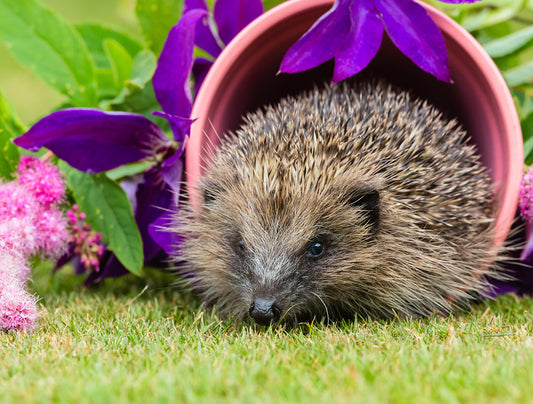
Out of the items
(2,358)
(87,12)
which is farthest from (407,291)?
(87,12)

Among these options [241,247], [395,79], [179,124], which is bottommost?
[241,247]

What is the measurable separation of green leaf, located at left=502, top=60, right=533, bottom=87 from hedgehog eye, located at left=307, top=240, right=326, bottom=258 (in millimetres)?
1309

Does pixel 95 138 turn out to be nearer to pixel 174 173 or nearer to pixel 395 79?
pixel 174 173

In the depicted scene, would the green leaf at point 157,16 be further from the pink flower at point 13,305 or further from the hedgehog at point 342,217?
the pink flower at point 13,305

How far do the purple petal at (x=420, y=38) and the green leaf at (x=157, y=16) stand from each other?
1.06m

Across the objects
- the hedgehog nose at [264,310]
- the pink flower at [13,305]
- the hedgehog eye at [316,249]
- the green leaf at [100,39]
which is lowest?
the pink flower at [13,305]

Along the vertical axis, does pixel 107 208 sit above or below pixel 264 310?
above

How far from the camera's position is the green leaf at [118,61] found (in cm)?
259

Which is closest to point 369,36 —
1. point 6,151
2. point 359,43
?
point 359,43

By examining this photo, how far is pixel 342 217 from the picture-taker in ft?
6.52

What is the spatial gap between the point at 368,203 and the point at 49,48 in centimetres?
149

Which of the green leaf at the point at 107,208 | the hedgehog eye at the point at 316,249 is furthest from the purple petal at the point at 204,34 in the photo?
the hedgehog eye at the point at 316,249

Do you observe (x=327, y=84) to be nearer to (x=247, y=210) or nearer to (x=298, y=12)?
(x=298, y=12)

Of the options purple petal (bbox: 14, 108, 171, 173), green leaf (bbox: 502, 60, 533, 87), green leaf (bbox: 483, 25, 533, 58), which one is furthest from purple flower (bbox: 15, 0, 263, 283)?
green leaf (bbox: 502, 60, 533, 87)
